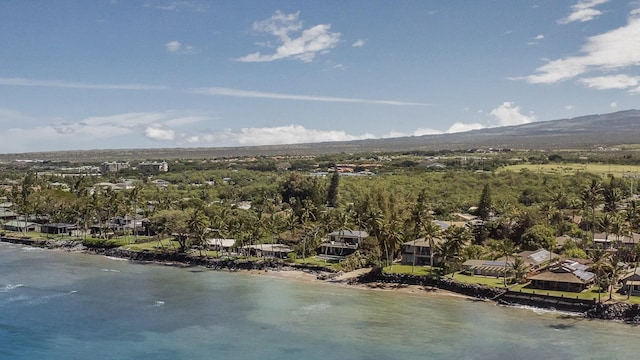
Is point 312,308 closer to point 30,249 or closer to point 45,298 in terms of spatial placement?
point 45,298

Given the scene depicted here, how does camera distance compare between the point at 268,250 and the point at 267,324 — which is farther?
the point at 268,250

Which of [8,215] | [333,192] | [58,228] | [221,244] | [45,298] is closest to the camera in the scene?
[45,298]

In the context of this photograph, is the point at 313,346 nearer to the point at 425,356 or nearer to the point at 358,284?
the point at 425,356

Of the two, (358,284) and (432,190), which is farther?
(432,190)

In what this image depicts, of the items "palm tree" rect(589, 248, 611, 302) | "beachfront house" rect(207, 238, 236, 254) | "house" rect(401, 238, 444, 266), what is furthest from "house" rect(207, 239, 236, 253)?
"palm tree" rect(589, 248, 611, 302)

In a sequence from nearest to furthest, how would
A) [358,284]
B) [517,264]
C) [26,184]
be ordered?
[517,264] → [358,284] → [26,184]

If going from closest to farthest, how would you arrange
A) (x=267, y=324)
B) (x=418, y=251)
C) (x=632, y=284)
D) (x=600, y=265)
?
(x=267, y=324), (x=600, y=265), (x=632, y=284), (x=418, y=251)

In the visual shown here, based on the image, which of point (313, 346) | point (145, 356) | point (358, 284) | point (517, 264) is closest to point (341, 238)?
point (358, 284)

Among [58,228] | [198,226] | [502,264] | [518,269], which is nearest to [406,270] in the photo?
[502,264]
